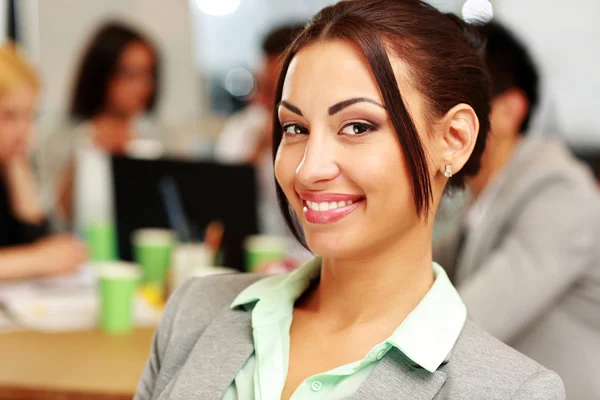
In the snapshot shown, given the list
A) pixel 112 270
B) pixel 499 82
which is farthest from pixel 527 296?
pixel 112 270

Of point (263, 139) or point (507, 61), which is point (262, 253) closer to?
point (507, 61)

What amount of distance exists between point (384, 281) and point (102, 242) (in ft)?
4.75

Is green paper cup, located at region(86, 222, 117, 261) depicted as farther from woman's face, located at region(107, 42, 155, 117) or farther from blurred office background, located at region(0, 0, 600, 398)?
woman's face, located at region(107, 42, 155, 117)

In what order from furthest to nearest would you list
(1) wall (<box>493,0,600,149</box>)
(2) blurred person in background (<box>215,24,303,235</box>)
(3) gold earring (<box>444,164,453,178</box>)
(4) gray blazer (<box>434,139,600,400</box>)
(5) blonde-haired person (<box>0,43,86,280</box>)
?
(1) wall (<box>493,0,600,149</box>)
(2) blurred person in background (<box>215,24,303,235</box>)
(5) blonde-haired person (<box>0,43,86,280</box>)
(4) gray blazer (<box>434,139,600,400</box>)
(3) gold earring (<box>444,164,453,178</box>)

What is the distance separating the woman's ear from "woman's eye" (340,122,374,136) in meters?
0.11

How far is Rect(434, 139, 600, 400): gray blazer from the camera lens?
1.68 m

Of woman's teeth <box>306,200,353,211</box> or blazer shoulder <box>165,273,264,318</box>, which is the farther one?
blazer shoulder <box>165,273,264,318</box>

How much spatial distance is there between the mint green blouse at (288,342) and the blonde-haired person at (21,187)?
1096mm

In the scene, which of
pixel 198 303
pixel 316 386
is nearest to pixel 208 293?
pixel 198 303

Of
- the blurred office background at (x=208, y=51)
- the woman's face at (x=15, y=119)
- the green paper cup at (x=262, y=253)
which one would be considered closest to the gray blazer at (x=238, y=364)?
the green paper cup at (x=262, y=253)

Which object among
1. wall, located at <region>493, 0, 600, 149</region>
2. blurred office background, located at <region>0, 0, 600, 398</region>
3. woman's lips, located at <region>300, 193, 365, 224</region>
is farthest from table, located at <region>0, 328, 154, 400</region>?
wall, located at <region>493, 0, 600, 149</region>

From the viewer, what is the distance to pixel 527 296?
169 centimetres

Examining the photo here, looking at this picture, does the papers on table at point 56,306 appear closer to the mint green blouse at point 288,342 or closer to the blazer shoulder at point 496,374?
the mint green blouse at point 288,342

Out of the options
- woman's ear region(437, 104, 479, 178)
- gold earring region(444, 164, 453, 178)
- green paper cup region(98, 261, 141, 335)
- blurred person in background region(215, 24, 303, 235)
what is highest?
woman's ear region(437, 104, 479, 178)
